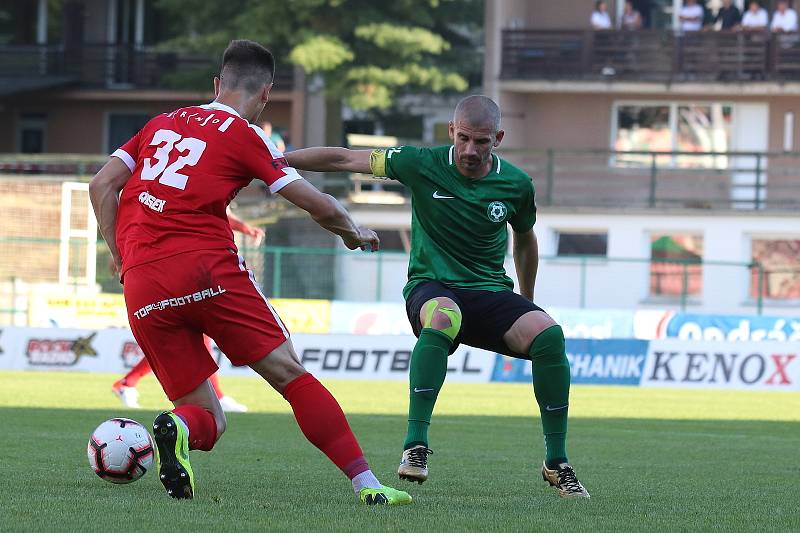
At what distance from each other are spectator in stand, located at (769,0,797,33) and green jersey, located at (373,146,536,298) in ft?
96.6

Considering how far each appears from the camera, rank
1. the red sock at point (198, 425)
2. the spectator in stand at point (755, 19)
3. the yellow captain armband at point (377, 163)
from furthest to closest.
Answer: the spectator in stand at point (755, 19) < the yellow captain armband at point (377, 163) < the red sock at point (198, 425)

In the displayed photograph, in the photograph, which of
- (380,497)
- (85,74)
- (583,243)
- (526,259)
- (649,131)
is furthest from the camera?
(85,74)

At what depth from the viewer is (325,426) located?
22.0ft

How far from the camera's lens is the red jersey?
666cm

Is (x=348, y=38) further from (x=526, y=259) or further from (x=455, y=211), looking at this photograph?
(x=455, y=211)

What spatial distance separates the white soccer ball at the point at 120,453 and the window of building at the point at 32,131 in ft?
130

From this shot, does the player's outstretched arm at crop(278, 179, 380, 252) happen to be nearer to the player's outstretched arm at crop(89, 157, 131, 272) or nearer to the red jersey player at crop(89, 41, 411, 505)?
the red jersey player at crop(89, 41, 411, 505)

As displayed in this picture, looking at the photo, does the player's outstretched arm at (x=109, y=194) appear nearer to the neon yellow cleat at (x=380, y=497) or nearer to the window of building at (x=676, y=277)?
the neon yellow cleat at (x=380, y=497)

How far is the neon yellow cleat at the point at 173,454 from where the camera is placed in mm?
6449

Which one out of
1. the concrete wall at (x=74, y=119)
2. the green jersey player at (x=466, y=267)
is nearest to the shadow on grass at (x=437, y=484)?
the green jersey player at (x=466, y=267)

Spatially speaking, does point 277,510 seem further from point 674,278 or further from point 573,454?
point 674,278

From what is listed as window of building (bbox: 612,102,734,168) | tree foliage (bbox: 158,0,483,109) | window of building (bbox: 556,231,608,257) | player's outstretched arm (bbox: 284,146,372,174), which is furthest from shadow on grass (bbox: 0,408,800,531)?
window of building (bbox: 612,102,734,168)

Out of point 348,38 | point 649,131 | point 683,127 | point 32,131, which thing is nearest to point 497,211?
point 348,38

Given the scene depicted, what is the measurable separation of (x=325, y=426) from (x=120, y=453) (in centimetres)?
99
